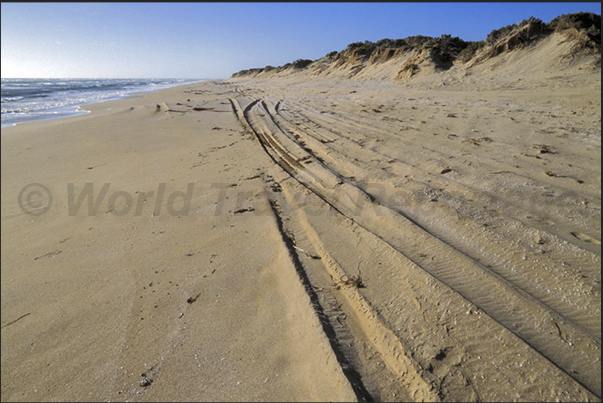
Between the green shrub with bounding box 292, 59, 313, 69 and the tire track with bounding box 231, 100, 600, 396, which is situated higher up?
the green shrub with bounding box 292, 59, 313, 69

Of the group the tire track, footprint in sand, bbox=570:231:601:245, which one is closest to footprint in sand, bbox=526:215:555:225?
footprint in sand, bbox=570:231:601:245

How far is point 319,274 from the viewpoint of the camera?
207 cm

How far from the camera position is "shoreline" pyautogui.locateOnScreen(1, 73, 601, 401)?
4.70 ft

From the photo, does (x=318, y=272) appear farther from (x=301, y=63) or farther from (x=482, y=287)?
(x=301, y=63)

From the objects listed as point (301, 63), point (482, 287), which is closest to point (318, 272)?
point (482, 287)

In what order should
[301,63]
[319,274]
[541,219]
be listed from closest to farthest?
[319,274] → [541,219] → [301,63]

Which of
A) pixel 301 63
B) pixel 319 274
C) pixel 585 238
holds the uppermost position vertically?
pixel 301 63

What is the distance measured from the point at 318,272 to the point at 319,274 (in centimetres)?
2

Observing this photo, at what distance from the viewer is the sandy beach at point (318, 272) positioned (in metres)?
1.43

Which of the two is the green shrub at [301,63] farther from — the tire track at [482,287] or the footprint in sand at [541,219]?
the footprint in sand at [541,219]

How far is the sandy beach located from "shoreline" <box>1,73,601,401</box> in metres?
0.01

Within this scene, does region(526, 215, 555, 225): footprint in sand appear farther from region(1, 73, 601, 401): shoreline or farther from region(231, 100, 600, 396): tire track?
region(231, 100, 600, 396): tire track

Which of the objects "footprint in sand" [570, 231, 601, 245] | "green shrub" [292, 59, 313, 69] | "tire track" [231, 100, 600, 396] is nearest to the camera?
"tire track" [231, 100, 600, 396]

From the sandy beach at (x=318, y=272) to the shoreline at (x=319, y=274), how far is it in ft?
0.04
